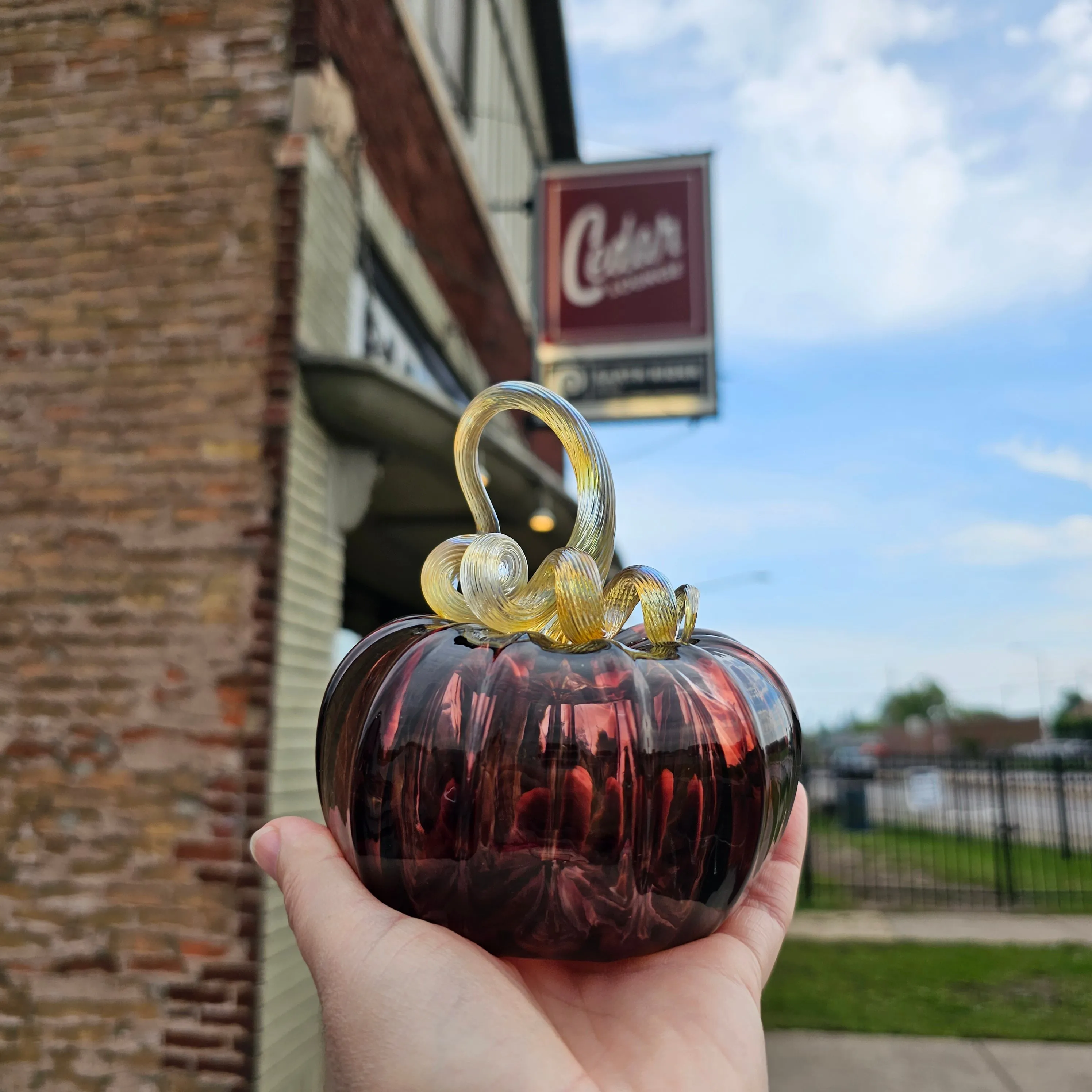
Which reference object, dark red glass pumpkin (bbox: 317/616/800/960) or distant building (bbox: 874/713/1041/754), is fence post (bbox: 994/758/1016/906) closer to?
dark red glass pumpkin (bbox: 317/616/800/960)

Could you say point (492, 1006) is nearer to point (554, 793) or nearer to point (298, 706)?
point (554, 793)

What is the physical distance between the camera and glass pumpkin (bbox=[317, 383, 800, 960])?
41.5 inches

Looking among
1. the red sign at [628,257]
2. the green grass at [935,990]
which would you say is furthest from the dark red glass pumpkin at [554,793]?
the green grass at [935,990]

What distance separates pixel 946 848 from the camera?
1459cm

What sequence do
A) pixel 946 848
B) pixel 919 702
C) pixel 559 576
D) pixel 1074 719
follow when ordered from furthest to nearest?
pixel 919 702
pixel 1074 719
pixel 946 848
pixel 559 576

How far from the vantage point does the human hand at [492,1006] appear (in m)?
1.05

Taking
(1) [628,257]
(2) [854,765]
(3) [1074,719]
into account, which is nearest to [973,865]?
(2) [854,765]

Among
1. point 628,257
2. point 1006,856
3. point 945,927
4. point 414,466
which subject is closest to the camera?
point 414,466

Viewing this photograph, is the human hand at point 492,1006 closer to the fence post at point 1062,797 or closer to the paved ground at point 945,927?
the paved ground at point 945,927

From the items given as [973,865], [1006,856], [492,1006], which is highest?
[492,1006]

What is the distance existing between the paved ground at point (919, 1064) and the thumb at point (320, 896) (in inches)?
180

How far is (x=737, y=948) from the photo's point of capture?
1330 mm

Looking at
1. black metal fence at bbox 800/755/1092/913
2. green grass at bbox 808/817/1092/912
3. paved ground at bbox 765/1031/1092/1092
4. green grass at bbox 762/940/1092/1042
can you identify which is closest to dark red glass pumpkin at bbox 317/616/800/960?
paved ground at bbox 765/1031/1092/1092

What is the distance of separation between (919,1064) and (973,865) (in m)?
9.26
